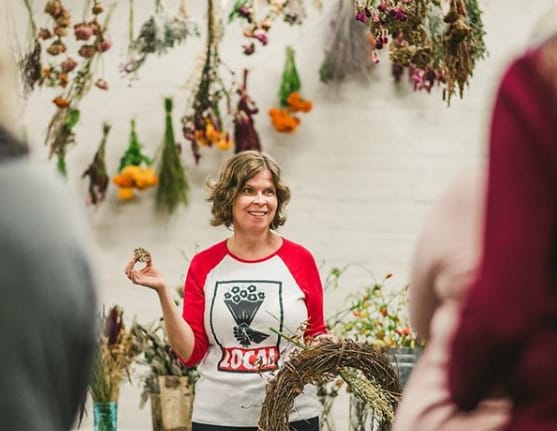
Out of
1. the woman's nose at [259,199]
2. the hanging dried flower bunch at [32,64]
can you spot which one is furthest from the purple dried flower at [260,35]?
the woman's nose at [259,199]

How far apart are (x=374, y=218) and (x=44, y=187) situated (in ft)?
15.3

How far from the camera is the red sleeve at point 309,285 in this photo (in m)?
4.12

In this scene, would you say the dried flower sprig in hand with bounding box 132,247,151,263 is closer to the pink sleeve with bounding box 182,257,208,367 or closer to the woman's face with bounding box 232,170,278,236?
the pink sleeve with bounding box 182,257,208,367

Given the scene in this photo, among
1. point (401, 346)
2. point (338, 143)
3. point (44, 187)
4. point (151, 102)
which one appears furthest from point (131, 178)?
point (44, 187)

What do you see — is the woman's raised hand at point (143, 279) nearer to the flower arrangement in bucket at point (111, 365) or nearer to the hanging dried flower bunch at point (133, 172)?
the flower arrangement in bucket at point (111, 365)

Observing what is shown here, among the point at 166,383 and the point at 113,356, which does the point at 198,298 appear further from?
the point at 113,356

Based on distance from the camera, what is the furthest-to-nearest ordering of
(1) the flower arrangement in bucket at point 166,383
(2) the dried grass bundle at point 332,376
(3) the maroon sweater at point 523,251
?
(1) the flower arrangement in bucket at point 166,383 → (2) the dried grass bundle at point 332,376 → (3) the maroon sweater at point 523,251

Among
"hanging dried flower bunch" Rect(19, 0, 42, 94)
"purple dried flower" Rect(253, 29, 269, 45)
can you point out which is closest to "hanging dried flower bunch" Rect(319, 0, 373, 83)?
"purple dried flower" Rect(253, 29, 269, 45)

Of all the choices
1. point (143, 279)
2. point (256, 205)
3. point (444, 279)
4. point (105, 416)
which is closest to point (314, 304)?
point (256, 205)

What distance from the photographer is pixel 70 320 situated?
4.44 ft

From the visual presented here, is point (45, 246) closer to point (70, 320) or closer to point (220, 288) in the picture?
point (70, 320)

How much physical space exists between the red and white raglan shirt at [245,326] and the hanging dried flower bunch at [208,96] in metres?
1.83

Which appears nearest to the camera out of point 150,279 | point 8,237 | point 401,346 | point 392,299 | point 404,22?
point 8,237

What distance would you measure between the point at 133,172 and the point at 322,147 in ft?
2.92
